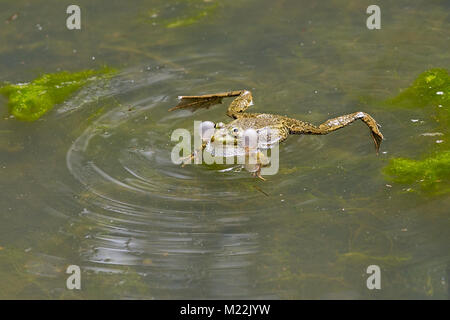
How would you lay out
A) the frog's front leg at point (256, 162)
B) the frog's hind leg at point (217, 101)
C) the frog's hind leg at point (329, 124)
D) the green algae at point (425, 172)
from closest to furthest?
1. the green algae at point (425, 172)
2. the frog's front leg at point (256, 162)
3. the frog's hind leg at point (329, 124)
4. the frog's hind leg at point (217, 101)

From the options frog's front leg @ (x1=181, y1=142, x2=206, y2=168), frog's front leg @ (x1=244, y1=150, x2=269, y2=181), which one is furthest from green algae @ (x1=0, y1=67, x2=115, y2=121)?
frog's front leg @ (x1=244, y1=150, x2=269, y2=181)

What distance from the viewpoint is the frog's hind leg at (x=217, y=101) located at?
5988 millimetres

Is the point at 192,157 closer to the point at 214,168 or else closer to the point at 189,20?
the point at 214,168

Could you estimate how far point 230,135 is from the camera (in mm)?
5266

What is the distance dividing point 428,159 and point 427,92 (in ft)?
3.74

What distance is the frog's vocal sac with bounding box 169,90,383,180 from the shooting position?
528cm

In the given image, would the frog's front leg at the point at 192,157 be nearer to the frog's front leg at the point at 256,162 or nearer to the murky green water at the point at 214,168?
the murky green water at the point at 214,168

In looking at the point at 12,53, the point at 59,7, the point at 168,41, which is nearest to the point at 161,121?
the point at 168,41

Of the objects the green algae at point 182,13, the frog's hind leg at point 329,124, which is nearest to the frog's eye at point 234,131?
the frog's hind leg at point 329,124

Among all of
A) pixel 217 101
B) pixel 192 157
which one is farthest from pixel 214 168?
pixel 217 101

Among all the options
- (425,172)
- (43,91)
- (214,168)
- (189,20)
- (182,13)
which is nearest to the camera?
(425,172)

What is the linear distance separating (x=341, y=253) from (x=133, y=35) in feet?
13.4

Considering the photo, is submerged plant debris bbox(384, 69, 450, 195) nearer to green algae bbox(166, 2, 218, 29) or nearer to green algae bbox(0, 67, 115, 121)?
green algae bbox(166, 2, 218, 29)

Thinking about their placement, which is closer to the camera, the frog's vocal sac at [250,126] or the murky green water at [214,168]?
the murky green water at [214,168]
